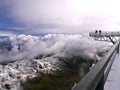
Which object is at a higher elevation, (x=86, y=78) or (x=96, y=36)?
(x=86, y=78)

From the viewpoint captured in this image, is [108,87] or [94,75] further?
[108,87]

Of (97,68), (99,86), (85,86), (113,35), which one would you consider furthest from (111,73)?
(113,35)

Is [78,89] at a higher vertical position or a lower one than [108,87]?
higher

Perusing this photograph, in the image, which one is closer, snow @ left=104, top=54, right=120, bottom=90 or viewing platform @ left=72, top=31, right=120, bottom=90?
viewing platform @ left=72, top=31, right=120, bottom=90

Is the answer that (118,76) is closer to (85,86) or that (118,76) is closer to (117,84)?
(117,84)

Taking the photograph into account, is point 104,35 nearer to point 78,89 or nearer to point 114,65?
point 114,65

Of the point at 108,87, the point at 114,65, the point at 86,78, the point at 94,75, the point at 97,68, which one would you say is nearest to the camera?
the point at 86,78

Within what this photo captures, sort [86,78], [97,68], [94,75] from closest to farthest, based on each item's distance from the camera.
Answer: [86,78]
[94,75]
[97,68]

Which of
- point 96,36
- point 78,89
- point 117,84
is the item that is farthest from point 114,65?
point 96,36

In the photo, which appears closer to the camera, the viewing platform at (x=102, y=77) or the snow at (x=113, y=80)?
the viewing platform at (x=102, y=77)
